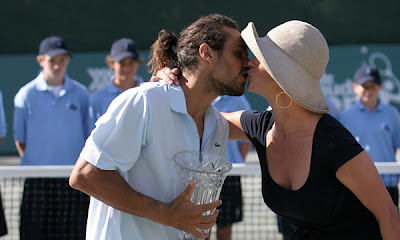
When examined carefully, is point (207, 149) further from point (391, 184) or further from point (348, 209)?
point (391, 184)

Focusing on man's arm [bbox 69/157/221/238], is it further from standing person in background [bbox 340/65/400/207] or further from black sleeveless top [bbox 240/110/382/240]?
standing person in background [bbox 340/65/400/207]

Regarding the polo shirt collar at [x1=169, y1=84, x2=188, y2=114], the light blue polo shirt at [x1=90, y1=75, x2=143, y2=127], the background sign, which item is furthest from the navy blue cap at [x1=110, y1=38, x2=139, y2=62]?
the background sign

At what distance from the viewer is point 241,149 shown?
5.55m

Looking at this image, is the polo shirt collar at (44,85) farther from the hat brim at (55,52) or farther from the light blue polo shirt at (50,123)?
the hat brim at (55,52)

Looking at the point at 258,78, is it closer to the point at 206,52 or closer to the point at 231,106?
the point at 206,52

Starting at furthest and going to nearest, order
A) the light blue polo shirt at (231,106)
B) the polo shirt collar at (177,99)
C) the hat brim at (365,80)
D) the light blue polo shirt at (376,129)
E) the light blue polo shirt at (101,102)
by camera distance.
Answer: the hat brim at (365,80), the light blue polo shirt at (376,129), the light blue polo shirt at (101,102), the light blue polo shirt at (231,106), the polo shirt collar at (177,99)

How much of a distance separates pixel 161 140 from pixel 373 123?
4004mm

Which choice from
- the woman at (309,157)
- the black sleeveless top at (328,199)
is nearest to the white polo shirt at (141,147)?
the woman at (309,157)

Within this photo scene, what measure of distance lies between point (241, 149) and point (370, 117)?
4.46 feet

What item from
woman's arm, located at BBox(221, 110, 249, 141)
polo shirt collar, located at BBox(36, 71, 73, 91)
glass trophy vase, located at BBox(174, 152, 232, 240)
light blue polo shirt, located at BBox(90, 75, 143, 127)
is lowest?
glass trophy vase, located at BBox(174, 152, 232, 240)

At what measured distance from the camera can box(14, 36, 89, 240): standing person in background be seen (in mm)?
4840

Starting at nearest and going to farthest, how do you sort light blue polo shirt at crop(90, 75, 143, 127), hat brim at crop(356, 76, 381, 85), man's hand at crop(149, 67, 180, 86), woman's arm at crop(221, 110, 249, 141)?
man's hand at crop(149, 67, 180, 86) → woman's arm at crop(221, 110, 249, 141) → light blue polo shirt at crop(90, 75, 143, 127) → hat brim at crop(356, 76, 381, 85)

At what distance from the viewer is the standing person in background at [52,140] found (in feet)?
15.9

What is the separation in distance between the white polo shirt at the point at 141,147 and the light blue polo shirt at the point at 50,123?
2975 mm
